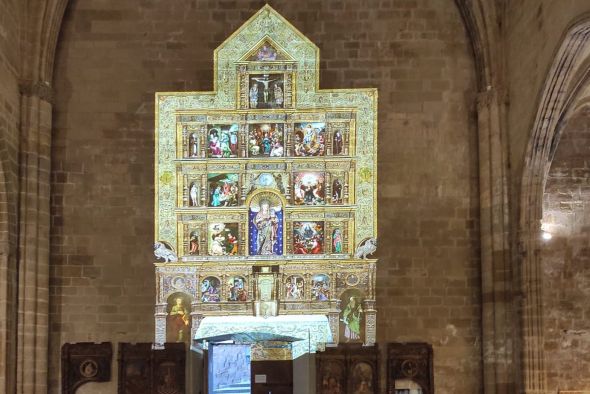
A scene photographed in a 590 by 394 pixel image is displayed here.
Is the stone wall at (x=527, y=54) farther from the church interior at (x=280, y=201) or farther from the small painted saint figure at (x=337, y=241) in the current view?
the small painted saint figure at (x=337, y=241)

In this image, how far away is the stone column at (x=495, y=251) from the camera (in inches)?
632

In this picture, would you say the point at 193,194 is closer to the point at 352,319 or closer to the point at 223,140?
the point at 223,140

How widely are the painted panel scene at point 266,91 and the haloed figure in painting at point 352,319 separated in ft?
12.7

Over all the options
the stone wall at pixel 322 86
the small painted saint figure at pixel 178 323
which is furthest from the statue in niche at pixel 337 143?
the small painted saint figure at pixel 178 323

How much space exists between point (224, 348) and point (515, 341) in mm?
6122

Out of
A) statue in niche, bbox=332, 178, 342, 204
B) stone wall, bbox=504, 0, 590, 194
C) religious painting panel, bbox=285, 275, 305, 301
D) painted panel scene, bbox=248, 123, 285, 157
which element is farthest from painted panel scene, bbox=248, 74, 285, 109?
stone wall, bbox=504, 0, 590, 194

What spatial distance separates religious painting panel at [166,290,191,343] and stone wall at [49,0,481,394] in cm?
41

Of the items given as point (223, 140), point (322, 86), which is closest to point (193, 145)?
point (223, 140)

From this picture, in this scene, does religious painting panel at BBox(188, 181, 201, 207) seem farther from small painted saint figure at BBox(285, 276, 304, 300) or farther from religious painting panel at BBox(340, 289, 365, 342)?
religious painting panel at BBox(340, 289, 365, 342)

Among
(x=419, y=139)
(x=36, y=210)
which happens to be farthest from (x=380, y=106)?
(x=36, y=210)

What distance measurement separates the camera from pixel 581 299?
58.0 feet

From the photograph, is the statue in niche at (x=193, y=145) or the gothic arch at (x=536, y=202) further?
the statue in niche at (x=193, y=145)

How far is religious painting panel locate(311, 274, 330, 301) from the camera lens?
16.8m

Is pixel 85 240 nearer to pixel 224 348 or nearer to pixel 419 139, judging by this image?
pixel 224 348
